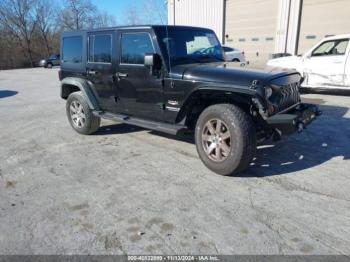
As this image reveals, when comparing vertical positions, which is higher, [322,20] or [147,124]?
[322,20]

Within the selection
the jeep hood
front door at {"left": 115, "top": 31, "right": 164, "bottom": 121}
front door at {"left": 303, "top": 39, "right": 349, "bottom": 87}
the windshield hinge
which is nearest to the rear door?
front door at {"left": 115, "top": 31, "right": 164, "bottom": 121}

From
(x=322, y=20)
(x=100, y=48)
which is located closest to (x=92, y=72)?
(x=100, y=48)

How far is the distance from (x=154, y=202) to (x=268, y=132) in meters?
1.82

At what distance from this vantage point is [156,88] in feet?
14.7

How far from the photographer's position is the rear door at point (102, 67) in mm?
5145

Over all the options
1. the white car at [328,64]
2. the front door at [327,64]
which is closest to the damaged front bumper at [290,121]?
the white car at [328,64]

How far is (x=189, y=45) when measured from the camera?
4711 mm

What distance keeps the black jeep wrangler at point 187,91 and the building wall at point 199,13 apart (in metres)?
15.5

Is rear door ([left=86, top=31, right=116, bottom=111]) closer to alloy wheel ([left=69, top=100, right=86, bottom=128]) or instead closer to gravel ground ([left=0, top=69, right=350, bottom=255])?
alloy wheel ([left=69, top=100, right=86, bottom=128])

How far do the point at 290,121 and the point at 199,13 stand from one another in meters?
19.4

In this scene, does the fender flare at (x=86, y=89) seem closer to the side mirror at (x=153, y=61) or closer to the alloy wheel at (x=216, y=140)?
the side mirror at (x=153, y=61)

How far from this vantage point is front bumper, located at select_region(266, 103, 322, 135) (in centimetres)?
352

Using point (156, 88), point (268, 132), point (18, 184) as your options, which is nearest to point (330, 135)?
point (268, 132)

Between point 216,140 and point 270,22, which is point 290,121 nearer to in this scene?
point 216,140
